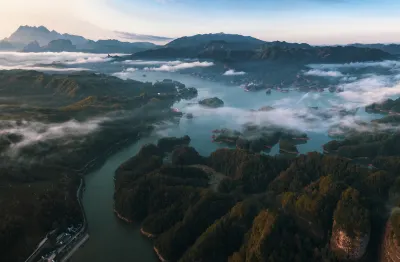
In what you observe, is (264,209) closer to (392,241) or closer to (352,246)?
(352,246)

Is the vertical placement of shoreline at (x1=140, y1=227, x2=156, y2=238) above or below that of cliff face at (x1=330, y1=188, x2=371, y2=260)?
below

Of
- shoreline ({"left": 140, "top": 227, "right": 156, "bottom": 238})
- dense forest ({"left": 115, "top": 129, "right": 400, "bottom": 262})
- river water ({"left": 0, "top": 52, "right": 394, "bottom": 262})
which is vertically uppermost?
dense forest ({"left": 115, "top": 129, "right": 400, "bottom": 262})

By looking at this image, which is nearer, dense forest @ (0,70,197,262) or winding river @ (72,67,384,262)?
winding river @ (72,67,384,262)

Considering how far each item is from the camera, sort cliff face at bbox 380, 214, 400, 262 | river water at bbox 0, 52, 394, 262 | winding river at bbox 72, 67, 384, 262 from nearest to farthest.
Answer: cliff face at bbox 380, 214, 400, 262 → winding river at bbox 72, 67, 384, 262 → river water at bbox 0, 52, 394, 262

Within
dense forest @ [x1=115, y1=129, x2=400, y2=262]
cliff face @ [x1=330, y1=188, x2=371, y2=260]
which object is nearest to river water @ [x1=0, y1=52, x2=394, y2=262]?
dense forest @ [x1=115, y1=129, x2=400, y2=262]

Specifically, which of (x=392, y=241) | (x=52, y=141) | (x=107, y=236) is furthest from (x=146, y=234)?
(x=52, y=141)

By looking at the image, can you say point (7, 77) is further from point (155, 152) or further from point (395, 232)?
point (395, 232)

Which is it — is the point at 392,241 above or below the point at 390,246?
above

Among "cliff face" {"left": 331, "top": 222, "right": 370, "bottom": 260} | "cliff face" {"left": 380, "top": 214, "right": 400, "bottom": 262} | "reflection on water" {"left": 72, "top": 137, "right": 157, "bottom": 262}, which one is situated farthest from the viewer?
"reflection on water" {"left": 72, "top": 137, "right": 157, "bottom": 262}

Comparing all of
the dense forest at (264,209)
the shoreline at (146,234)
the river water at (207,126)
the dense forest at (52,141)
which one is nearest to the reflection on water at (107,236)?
the river water at (207,126)

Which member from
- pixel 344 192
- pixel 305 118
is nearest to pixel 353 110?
pixel 305 118

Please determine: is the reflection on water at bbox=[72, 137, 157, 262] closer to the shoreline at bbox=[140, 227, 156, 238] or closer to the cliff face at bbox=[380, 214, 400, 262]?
the shoreline at bbox=[140, 227, 156, 238]
